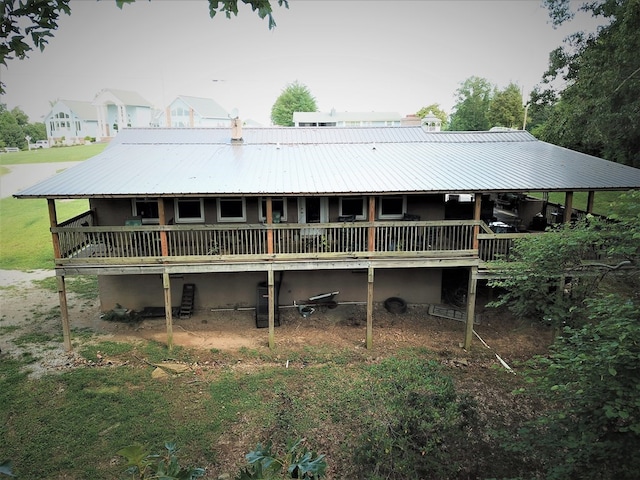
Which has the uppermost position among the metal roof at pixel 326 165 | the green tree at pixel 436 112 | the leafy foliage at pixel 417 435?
the green tree at pixel 436 112

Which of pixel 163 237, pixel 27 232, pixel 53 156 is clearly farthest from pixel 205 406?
pixel 53 156

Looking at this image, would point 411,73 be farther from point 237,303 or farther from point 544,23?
point 237,303

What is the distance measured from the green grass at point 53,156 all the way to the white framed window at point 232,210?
156 feet

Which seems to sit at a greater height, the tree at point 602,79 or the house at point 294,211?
the tree at point 602,79

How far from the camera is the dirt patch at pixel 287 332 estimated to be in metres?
14.0

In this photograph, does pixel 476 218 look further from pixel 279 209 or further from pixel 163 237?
pixel 163 237

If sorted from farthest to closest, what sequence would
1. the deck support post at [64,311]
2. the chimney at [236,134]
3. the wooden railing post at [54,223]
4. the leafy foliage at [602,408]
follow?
the chimney at [236,134]
the deck support post at [64,311]
the wooden railing post at [54,223]
the leafy foliage at [602,408]

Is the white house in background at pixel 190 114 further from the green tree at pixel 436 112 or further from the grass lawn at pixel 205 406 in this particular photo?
the grass lawn at pixel 205 406

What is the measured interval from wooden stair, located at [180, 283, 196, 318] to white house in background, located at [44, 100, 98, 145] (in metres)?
76.7

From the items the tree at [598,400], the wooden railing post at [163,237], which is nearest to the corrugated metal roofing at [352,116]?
the wooden railing post at [163,237]

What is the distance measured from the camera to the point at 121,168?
1455cm

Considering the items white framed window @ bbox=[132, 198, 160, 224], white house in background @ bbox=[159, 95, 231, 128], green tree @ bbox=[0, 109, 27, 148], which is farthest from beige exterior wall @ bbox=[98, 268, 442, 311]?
green tree @ bbox=[0, 109, 27, 148]

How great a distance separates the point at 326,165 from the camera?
15.0m

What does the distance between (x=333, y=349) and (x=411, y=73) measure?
130 meters
